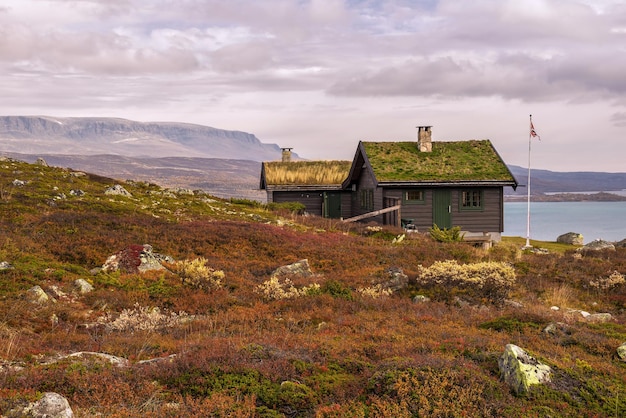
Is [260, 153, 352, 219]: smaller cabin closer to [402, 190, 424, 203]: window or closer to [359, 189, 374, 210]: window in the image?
[359, 189, 374, 210]: window

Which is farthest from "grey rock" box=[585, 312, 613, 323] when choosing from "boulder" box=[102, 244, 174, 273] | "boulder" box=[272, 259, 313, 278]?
"boulder" box=[102, 244, 174, 273]

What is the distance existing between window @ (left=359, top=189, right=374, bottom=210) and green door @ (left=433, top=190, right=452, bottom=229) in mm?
4681

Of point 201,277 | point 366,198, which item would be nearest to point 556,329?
point 201,277

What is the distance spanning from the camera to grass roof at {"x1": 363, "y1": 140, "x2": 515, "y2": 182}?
3189 centimetres

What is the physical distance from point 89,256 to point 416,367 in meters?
12.9

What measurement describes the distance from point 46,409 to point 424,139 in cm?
3223

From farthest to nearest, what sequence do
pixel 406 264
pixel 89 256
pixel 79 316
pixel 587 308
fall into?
pixel 406 264
pixel 89 256
pixel 587 308
pixel 79 316

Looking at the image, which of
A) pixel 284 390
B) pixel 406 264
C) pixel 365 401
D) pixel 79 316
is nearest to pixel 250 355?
pixel 284 390

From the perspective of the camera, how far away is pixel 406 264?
62.4ft

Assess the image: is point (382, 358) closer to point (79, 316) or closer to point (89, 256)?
point (79, 316)

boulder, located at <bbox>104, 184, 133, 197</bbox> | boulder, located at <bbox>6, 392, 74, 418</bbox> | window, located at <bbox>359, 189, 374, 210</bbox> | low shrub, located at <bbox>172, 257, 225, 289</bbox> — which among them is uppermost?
boulder, located at <bbox>104, 184, 133, 197</bbox>

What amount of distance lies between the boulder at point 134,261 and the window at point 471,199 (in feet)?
71.6

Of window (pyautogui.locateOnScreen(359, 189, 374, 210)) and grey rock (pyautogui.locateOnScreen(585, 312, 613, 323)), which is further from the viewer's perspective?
window (pyautogui.locateOnScreen(359, 189, 374, 210))

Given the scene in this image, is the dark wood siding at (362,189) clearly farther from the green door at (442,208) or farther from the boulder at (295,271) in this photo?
the boulder at (295,271)
